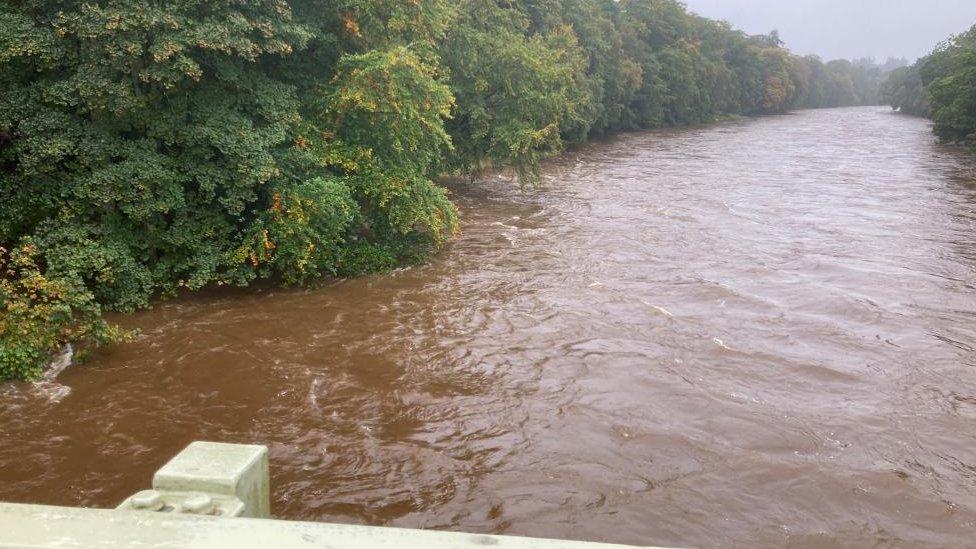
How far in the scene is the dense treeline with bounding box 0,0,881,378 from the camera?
9625mm

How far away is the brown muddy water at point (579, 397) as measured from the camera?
252 inches

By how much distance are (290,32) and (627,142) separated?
32735 millimetres

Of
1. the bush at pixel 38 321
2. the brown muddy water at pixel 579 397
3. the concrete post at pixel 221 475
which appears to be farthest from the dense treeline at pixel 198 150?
the concrete post at pixel 221 475

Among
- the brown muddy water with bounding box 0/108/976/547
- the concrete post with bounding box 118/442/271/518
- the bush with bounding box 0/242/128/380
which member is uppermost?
the concrete post with bounding box 118/442/271/518

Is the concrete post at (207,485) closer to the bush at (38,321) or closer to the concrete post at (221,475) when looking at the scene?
the concrete post at (221,475)

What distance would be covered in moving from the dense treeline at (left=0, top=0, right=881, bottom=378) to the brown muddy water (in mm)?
741

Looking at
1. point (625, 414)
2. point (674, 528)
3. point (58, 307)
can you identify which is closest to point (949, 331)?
point (625, 414)

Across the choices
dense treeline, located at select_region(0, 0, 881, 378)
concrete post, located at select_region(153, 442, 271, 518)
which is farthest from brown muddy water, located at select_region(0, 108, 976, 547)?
concrete post, located at select_region(153, 442, 271, 518)

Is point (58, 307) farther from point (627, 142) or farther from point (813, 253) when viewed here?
point (627, 142)

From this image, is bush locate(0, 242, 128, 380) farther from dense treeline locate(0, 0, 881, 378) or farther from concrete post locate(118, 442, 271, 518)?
concrete post locate(118, 442, 271, 518)

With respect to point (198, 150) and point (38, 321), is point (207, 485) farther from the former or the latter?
point (198, 150)

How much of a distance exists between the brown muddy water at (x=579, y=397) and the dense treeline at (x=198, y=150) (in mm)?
741

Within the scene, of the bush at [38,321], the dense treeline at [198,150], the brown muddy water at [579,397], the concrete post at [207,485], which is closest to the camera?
the concrete post at [207,485]

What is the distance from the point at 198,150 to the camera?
1091cm
